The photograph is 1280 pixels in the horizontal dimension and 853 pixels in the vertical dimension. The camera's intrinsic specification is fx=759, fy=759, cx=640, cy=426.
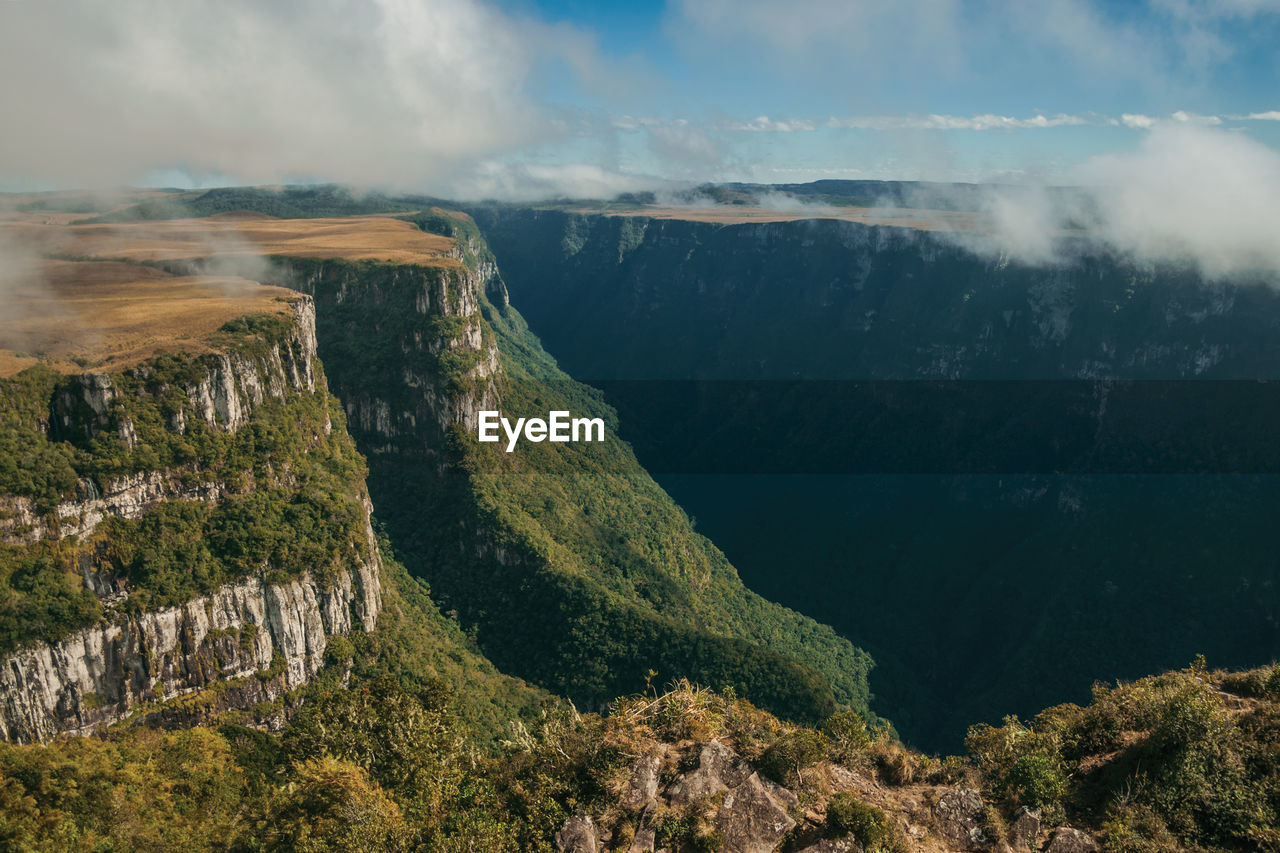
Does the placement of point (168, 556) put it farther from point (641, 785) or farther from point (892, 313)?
point (892, 313)

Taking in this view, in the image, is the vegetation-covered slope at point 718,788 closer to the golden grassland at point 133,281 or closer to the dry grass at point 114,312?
the dry grass at point 114,312

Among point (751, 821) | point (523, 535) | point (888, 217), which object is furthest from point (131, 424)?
point (888, 217)

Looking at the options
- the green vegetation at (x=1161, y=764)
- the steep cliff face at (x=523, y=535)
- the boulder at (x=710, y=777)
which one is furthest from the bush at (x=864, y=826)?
the steep cliff face at (x=523, y=535)

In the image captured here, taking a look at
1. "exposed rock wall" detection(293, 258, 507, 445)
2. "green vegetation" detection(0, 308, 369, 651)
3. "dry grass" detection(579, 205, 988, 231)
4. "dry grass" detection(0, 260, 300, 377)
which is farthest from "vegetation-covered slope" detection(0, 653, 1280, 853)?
"dry grass" detection(579, 205, 988, 231)

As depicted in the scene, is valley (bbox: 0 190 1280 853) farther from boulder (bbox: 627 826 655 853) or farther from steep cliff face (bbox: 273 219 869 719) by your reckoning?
steep cliff face (bbox: 273 219 869 719)

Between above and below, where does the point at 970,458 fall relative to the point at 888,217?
below

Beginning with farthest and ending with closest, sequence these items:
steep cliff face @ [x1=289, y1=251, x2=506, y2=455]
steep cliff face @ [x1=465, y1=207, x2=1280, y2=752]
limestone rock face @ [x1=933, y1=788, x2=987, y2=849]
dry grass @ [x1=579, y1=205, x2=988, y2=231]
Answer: dry grass @ [x1=579, y1=205, x2=988, y2=231]
steep cliff face @ [x1=465, y1=207, x2=1280, y2=752]
steep cliff face @ [x1=289, y1=251, x2=506, y2=455]
limestone rock face @ [x1=933, y1=788, x2=987, y2=849]
